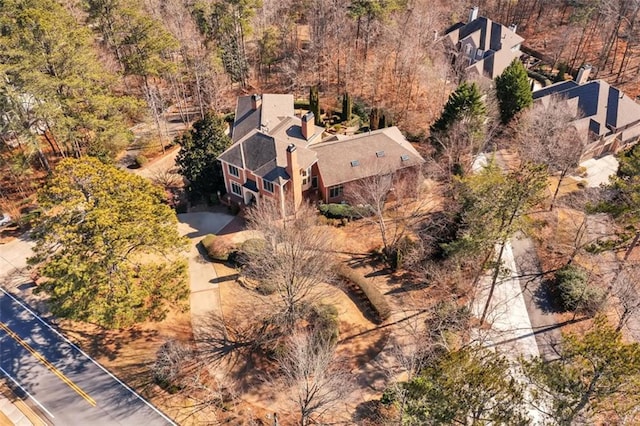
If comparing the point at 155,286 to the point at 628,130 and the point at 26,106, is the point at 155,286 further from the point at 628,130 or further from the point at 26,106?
the point at 628,130

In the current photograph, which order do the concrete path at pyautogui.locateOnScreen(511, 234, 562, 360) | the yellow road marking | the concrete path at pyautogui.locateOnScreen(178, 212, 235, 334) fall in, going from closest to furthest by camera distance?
the yellow road marking
the concrete path at pyautogui.locateOnScreen(511, 234, 562, 360)
the concrete path at pyautogui.locateOnScreen(178, 212, 235, 334)

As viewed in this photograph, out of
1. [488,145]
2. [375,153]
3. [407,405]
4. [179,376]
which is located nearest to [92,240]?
[179,376]

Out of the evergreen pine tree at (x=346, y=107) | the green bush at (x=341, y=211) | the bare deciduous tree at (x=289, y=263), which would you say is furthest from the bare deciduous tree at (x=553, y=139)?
the bare deciduous tree at (x=289, y=263)

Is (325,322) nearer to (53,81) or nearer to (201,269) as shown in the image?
(201,269)

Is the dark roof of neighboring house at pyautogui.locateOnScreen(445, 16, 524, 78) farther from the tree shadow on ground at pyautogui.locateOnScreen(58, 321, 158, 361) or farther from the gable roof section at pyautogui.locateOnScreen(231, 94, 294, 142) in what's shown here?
the tree shadow on ground at pyautogui.locateOnScreen(58, 321, 158, 361)

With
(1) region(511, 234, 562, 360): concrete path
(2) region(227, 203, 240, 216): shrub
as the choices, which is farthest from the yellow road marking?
(1) region(511, 234, 562, 360): concrete path

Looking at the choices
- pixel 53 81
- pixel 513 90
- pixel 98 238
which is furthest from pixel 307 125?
pixel 513 90

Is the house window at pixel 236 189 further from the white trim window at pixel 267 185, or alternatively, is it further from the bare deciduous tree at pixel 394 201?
the bare deciduous tree at pixel 394 201
